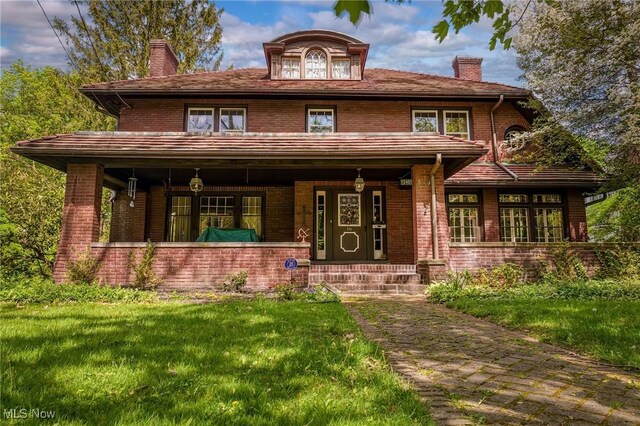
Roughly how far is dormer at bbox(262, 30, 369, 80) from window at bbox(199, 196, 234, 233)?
5260 mm

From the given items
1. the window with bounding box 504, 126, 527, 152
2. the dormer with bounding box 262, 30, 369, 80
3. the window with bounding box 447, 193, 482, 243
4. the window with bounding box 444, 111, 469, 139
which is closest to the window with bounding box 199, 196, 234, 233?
the dormer with bounding box 262, 30, 369, 80

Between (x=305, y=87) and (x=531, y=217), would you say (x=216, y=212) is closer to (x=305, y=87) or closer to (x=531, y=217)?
(x=305, y=87)

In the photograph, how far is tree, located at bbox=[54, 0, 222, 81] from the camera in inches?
776

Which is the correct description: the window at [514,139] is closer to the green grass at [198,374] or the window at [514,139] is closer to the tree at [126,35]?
the green grass at [198,374]

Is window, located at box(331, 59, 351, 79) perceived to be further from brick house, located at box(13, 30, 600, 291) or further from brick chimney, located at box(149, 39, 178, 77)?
brick chimney, located at box(149, 39, 178, 77)

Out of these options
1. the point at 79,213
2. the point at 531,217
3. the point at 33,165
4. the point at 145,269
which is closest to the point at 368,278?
the point at 145,269

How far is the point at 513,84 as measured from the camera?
45.8 feet

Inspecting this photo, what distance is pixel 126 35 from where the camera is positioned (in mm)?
20266

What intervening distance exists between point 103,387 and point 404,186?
10817mm

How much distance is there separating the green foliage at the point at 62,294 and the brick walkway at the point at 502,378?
5057mm

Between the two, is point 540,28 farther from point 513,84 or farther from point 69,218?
point 69,218

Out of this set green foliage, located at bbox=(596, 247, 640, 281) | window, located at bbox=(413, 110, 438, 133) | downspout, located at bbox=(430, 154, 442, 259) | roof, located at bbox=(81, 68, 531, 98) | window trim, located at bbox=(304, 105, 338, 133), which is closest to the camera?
downspout, located at bbox=(430, 154, 442, 259)

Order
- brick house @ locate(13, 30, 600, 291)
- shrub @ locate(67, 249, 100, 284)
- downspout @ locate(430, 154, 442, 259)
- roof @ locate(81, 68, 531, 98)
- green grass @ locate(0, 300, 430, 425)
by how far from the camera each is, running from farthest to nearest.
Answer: roof @ locate(81, 68, 531, 98) → downspout @ locate(430, 154, 442, 259) → brick house @ locate(13, 30, 600, 291) → shrub @ locate(67, 249, 100, 284) → green grass @ locate(0, 300, 430, 425)

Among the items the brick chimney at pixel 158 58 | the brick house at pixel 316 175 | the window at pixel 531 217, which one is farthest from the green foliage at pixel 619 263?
the brick chimney at pixel 158 58
